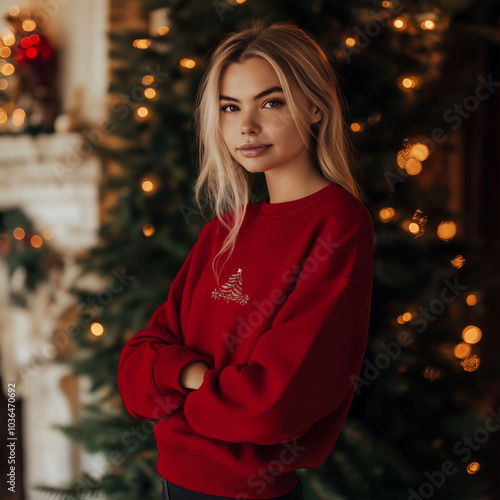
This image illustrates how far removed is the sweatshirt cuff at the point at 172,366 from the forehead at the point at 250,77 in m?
0.40

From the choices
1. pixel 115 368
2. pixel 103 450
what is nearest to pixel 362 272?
→ pixel 115 368

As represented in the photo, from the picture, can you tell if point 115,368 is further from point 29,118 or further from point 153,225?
point 29,118

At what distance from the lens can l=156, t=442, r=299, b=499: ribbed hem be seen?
792 millimetres

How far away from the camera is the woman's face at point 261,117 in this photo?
0.81 metres

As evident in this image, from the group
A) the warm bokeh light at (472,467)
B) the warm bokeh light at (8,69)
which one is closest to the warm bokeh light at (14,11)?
the warm bokeh light at (8,69)

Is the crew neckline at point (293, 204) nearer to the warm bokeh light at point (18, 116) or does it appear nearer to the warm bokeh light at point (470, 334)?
the warm bokeh light at point (470, 334)

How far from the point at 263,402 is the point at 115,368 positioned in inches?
40.7

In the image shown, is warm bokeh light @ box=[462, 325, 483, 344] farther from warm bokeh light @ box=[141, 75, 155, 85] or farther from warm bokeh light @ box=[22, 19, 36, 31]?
warm bokeh light @ box=[22, 19, 36, 31]

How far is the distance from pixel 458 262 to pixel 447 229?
0.11 metres

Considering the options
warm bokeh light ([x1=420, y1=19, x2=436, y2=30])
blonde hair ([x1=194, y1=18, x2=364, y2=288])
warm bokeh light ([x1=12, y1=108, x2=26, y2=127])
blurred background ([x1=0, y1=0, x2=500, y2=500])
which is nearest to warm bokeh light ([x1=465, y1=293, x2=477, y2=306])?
blurred background ([x1=0, y1=0, x2=500, y2=500])

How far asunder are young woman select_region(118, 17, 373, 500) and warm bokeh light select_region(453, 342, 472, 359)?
3.30ft

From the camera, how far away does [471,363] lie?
1.70m

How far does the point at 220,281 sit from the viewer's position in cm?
87

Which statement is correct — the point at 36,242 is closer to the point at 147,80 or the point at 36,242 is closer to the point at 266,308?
the point at 147,80
